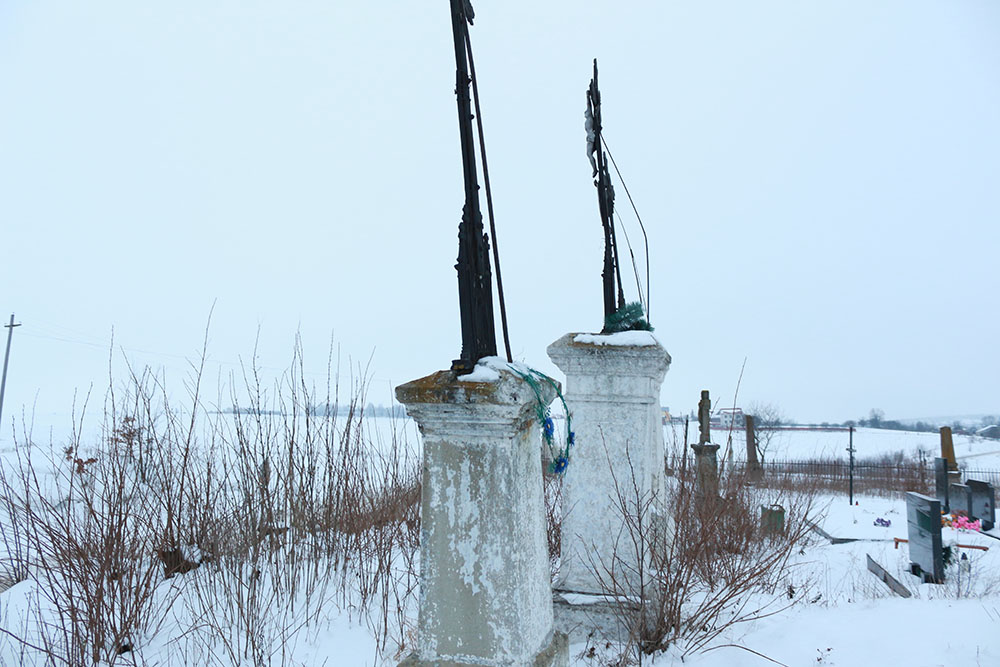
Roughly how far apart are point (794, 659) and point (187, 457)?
10.5 ft

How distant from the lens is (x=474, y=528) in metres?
1.77

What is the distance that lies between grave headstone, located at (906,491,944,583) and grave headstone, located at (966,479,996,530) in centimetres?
486

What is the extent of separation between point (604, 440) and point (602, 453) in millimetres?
71

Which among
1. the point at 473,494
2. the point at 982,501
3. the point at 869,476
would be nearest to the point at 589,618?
the point at 473,494

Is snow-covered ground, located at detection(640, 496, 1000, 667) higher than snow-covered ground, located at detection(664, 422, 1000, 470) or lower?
higher

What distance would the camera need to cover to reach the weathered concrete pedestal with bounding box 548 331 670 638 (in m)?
3.00

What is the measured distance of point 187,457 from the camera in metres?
3.32

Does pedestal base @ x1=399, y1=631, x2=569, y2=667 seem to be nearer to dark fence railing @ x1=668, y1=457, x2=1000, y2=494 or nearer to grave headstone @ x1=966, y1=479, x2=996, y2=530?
grave headstone @ x1=966, y1=479, x2=996, y2=530

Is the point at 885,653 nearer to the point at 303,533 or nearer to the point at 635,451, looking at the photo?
the point at 635,451

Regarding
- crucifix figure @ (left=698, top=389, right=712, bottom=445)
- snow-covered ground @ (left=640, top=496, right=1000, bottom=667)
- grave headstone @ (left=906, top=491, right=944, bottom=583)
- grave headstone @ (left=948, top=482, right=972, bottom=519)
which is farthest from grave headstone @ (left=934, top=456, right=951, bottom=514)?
snow-covered ground @ (left=640, top=496, right=1000, bottom=667)

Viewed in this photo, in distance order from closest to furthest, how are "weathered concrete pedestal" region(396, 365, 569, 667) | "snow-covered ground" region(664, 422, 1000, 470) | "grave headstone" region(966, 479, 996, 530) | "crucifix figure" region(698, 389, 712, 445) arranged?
1. "weathered concrete pedestal" region(396, 365, 569, 667)
2. "grave headstone" region(966, 479, 996, 530)
3. "crucifix figure" region(698, 389, 712, 445)
4. "snow-covered ground" region(664, 422, 1000, 470)

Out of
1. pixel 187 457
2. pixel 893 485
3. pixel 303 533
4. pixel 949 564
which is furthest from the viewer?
pixel 893 485

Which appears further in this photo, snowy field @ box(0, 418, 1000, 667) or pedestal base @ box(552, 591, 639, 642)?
pedestal base @ box(552, 591, 639, 642)

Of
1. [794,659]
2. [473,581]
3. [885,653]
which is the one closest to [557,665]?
[473,581]
